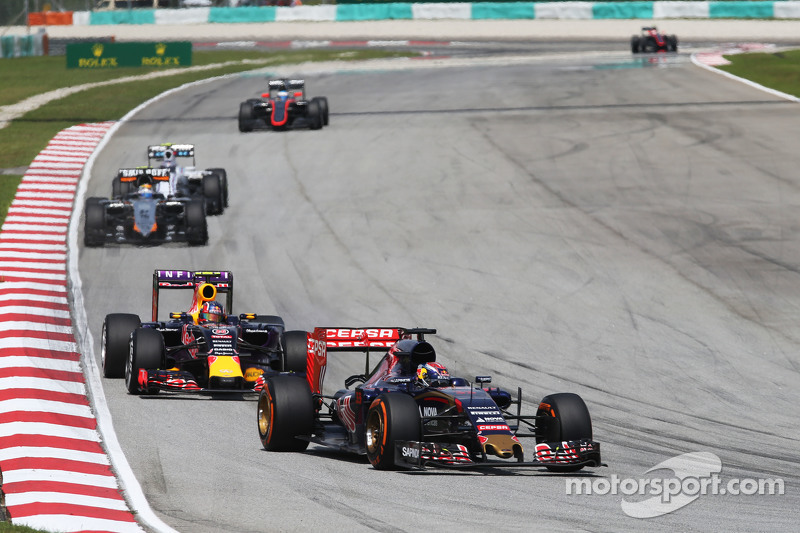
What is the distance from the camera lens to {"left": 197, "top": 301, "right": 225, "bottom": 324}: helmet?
17266 millimetres

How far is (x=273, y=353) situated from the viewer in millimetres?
16922

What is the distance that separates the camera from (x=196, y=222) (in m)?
25.4

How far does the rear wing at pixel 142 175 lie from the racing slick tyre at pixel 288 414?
1424 cm

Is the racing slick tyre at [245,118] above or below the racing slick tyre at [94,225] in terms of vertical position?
above

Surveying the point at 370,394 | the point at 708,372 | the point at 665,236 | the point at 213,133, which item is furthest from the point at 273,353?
the point at 213,133

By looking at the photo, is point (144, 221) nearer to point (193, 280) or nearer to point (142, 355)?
point (193, 280)

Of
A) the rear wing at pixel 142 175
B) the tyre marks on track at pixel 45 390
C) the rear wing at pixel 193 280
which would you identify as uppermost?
the rear wing at pixel 142 175

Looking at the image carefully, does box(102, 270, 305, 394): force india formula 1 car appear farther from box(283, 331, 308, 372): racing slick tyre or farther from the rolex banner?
the rolex banner

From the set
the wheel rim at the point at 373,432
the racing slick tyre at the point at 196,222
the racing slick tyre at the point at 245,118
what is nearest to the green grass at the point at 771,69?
the racing slick tyre at the point at 245,118

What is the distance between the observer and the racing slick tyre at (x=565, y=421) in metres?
12.2

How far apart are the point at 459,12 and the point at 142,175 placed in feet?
135

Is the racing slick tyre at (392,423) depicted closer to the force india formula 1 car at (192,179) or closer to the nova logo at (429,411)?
the nova logo at (429,411)

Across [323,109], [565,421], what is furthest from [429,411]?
[323,109]

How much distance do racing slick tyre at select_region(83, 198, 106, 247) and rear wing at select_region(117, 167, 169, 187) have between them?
1.41 metres
